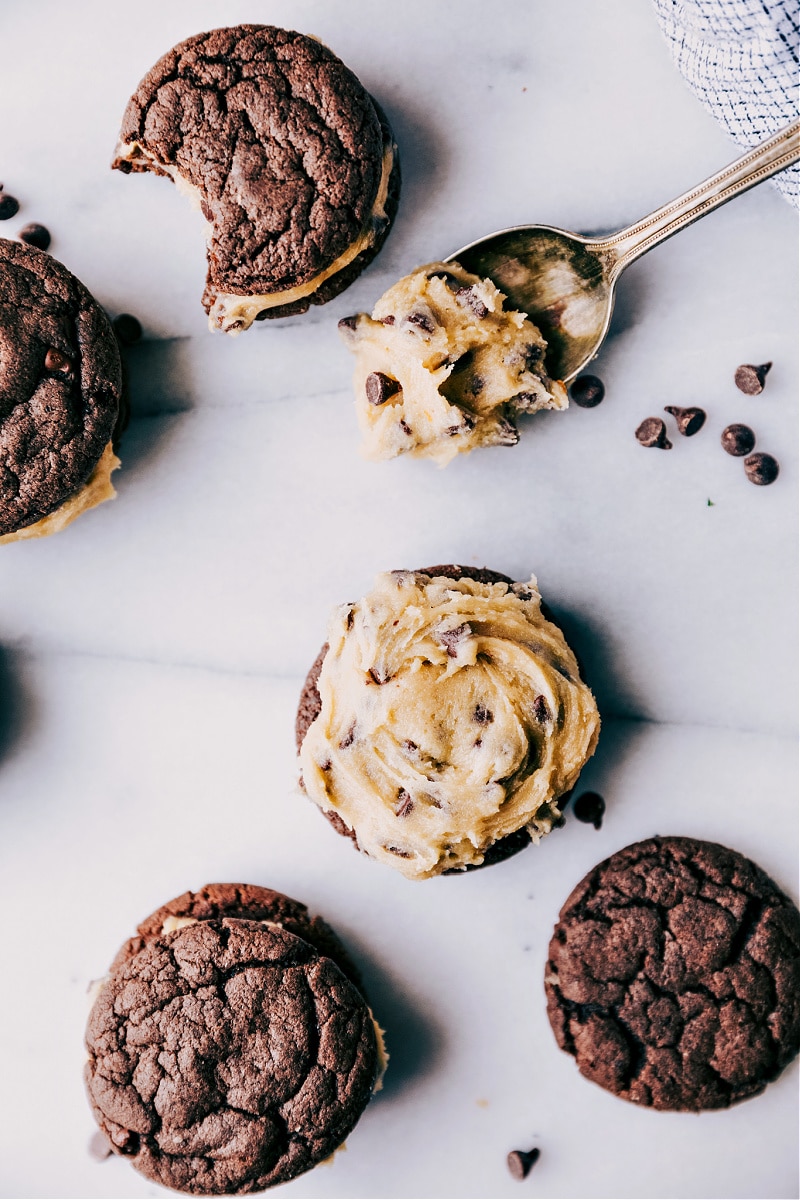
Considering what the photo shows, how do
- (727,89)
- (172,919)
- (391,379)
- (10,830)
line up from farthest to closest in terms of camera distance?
(10,830) < (172,919) < (391,379) < (727,89)

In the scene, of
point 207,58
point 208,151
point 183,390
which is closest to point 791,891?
point 183,390

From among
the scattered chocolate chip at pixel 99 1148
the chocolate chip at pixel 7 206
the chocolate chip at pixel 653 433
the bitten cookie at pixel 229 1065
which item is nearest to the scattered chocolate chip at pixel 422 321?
the chocolate chip at pixel 653 433

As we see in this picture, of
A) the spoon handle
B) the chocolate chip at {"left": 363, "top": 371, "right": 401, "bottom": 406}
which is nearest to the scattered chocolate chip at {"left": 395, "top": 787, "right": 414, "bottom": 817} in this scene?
the chocolate chip at {"left": 363, "top": 371, "right": 401, "bottom": 406}

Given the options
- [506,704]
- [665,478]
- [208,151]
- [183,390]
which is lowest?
[506,704]

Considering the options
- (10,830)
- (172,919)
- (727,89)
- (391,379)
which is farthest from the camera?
(10,830)

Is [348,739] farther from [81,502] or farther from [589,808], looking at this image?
[81,502]

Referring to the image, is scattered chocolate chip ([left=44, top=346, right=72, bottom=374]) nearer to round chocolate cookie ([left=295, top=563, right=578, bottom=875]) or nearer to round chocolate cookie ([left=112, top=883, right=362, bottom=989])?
round chocolate cookie ([left=295, top=563, right=578, bottom=875])

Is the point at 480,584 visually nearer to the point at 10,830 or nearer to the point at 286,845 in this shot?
the point at 286,845
